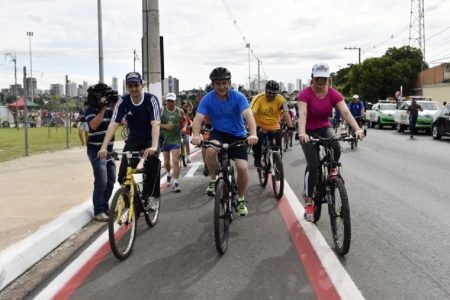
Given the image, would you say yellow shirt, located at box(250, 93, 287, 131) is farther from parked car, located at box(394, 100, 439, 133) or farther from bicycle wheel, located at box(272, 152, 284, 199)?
parked car, located at box(394, 100, 439, 133)

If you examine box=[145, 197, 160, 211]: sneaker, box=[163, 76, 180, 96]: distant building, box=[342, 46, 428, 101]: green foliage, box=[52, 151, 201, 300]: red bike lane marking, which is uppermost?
box=[342, 46, 428, 101]: green foliage

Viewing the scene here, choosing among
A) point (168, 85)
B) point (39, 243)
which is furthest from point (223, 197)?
point (168, 85)

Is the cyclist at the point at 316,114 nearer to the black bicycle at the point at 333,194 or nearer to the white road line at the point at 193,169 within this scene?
the black bicycle at the point at 333,194

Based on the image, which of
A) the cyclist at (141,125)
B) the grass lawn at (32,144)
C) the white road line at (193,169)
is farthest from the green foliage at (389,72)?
the cyclist at (141,125)

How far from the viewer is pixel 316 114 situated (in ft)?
20.5

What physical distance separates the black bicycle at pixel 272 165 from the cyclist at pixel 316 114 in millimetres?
1904

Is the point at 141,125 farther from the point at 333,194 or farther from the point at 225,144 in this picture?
the point at 333,194

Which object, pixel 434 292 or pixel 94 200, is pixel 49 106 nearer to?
pixel 94 200

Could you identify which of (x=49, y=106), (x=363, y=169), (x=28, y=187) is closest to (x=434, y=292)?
(x=28, y=187)

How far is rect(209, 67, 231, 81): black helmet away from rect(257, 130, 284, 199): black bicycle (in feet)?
9.11

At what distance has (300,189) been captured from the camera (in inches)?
365

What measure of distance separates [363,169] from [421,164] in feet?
6.16

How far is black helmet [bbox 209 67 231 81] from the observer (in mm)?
5906

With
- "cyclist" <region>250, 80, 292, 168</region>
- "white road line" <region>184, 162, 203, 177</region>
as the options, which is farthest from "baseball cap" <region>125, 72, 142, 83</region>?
"white road line" <region>184, 162, 203, 177</region>
